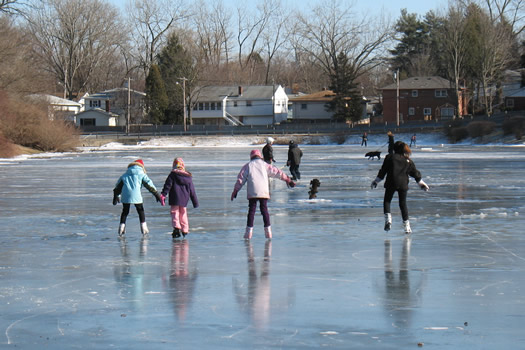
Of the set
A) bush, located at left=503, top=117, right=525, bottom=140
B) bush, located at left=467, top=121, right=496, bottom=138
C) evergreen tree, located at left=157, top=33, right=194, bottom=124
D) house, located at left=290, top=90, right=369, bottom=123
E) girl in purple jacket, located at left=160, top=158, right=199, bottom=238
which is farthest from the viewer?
house, located at left=290, top=90, right=369, bottom=123

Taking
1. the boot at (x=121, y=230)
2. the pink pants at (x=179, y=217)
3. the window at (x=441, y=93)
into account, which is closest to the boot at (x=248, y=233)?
the pink pants at (x=179, y=217)

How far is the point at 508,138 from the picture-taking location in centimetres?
6744

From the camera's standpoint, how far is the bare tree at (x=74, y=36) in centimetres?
10585

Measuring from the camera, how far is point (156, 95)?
10125 cm

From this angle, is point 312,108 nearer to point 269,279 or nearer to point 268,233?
point 268,233

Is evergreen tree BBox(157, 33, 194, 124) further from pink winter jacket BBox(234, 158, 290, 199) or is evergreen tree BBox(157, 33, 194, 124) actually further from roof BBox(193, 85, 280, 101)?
pink winter jacket BBox(234, 158, 290, 199)

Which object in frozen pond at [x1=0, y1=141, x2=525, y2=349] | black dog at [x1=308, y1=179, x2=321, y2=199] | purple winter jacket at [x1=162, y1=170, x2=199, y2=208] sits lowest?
frozen pond at [x1=0, y1=141, x2=525, y2=349]

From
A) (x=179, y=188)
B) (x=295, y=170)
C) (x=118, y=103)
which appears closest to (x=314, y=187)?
(x=295, y=170)

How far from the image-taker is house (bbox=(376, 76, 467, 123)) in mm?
98312

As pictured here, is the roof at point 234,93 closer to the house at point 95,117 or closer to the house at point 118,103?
the house at point 118,103

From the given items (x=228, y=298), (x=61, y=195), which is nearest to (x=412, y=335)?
(x=228, y=298)

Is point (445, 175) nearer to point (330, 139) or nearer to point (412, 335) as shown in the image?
point (412, 335)

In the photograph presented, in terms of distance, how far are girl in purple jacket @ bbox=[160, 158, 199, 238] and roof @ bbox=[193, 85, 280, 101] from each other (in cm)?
10013

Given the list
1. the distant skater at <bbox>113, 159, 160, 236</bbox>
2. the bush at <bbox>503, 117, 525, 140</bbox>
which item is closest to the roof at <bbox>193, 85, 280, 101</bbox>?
the bush at <bbox>503, 117, 525, 140</bbox>
